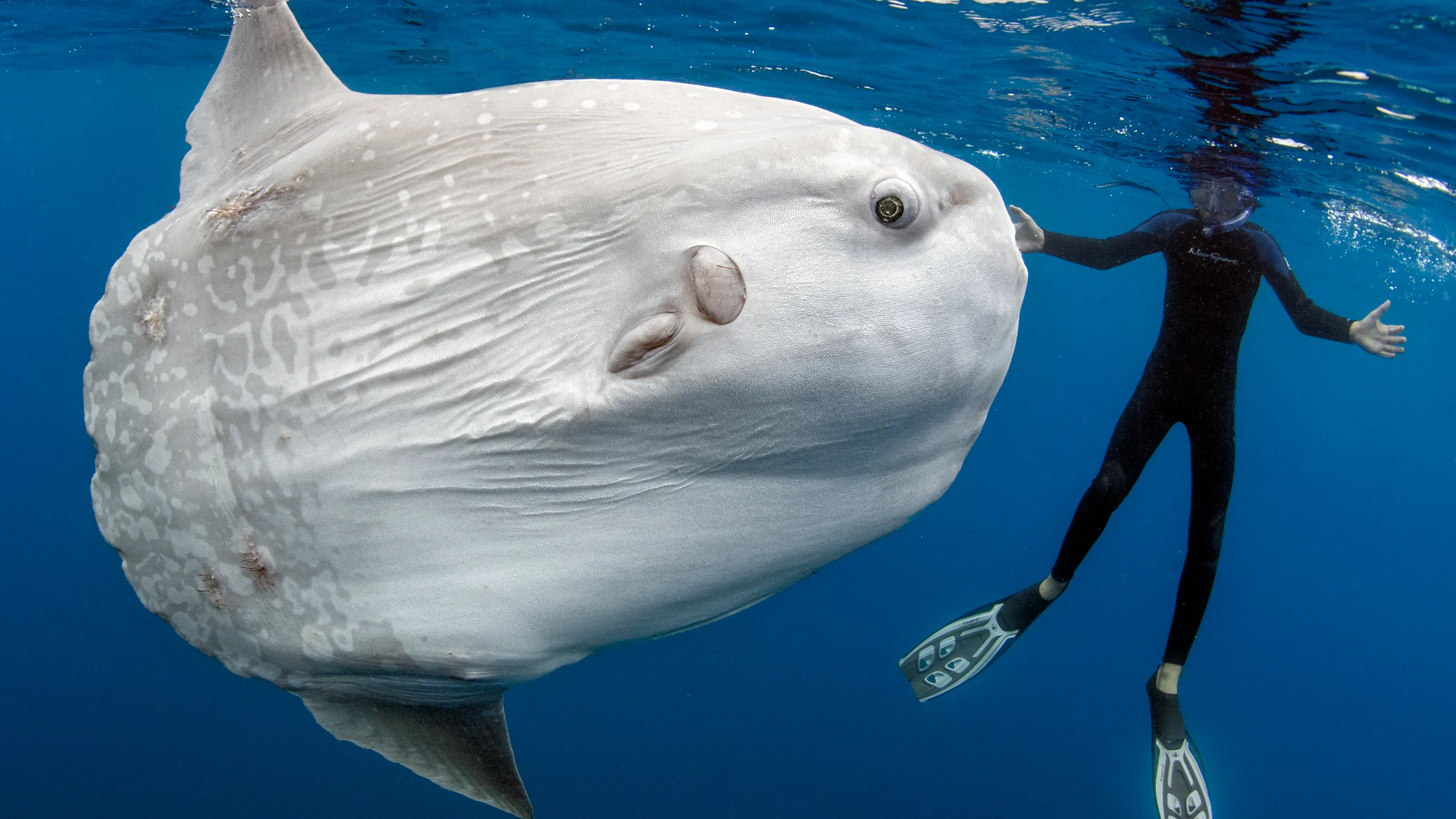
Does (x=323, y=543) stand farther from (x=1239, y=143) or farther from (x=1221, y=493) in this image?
(x=1239, y=143)

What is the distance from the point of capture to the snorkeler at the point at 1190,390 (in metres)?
4.74

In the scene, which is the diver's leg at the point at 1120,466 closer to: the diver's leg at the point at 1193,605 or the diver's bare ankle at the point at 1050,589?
the diver's bare ankle at the point at 1050,589

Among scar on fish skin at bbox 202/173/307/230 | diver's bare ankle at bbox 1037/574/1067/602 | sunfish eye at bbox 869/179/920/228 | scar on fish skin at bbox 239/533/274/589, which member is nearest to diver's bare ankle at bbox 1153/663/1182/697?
diver's bare ankle at bbox 1037/574/1067/602

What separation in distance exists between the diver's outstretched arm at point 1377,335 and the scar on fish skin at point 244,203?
5141mm

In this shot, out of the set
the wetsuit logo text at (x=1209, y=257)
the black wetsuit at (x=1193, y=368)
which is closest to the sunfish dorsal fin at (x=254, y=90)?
the black wetsuit at (x=1193, y=368)

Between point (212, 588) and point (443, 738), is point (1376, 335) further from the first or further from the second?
point (212, 588)

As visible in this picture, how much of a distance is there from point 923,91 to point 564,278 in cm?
1087

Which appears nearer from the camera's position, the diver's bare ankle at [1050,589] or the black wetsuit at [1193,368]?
the black wetsuit at [1193,368]

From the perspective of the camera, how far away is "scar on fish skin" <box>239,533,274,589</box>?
173 centimetres

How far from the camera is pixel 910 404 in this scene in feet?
4.93

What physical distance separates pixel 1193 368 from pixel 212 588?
528 centimetres

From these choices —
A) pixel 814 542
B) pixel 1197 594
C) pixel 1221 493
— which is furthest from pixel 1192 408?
pixel 814 542

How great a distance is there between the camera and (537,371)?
4.98 feet

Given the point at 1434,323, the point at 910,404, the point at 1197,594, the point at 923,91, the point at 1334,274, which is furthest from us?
the point at 1434,323
